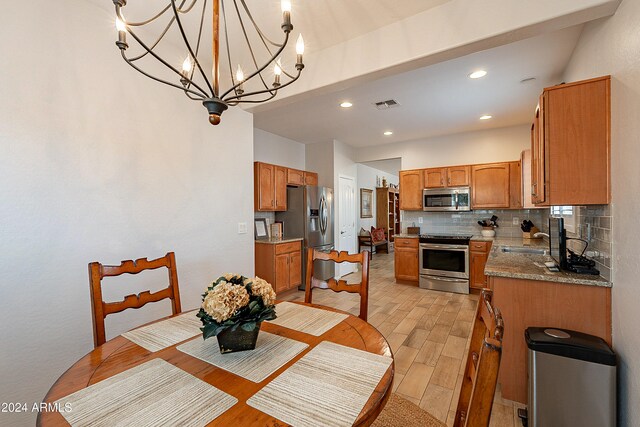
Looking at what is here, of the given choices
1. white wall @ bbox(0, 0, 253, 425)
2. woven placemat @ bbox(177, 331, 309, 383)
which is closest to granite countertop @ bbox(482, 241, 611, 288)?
woven placemat @ bbox(177, 331, 309, 383)

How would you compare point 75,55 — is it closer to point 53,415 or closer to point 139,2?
point 139,2

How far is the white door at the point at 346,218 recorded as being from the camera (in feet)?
18.2

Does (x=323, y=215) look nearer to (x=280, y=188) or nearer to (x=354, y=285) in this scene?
(x=280, y=188)

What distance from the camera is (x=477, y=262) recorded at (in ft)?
14.3

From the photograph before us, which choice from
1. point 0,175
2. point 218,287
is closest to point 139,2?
point 0,175

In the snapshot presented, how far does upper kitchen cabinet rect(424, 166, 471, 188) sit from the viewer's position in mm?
4797

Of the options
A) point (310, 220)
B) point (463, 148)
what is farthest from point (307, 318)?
point (463, 148)

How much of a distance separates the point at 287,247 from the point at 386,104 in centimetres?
254

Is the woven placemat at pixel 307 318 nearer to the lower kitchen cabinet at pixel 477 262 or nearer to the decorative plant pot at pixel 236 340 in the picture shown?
the decorative plant pot at pixel 236 340

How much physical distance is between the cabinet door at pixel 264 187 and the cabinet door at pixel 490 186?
3423 millimetres

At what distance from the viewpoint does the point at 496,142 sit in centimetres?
471

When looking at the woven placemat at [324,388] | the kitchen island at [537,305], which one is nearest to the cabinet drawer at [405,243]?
the kitchen island at [537,305]

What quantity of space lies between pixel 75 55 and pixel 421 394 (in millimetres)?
3391

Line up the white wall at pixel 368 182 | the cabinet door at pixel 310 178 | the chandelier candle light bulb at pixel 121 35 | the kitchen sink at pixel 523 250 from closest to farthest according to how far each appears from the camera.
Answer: the chandelier candle light bulb at pixel 121 35 < the kitchen sink at pixel 523 250 < the cabinet door at pixel 310 178 < the white wall at pixel 368 182
